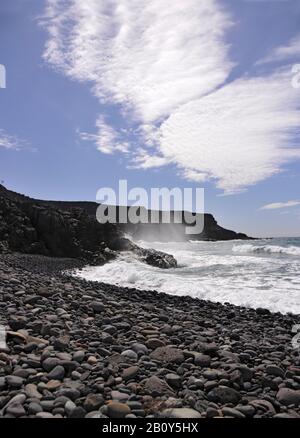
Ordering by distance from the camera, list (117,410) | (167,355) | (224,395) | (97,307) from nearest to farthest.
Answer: (117,410) → (224,395) → (167,355) → (97,307)

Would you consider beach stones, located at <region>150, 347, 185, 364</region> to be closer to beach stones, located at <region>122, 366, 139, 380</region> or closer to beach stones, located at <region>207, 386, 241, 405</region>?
beach stones, located at <region>122, 366, 139, 380</region>

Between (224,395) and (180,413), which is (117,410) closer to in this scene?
(180,413)

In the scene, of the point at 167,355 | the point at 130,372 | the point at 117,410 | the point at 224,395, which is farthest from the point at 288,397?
the point at 117,410

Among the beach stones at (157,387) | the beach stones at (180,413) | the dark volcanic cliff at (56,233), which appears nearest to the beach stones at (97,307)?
the beach stones at (157,387)

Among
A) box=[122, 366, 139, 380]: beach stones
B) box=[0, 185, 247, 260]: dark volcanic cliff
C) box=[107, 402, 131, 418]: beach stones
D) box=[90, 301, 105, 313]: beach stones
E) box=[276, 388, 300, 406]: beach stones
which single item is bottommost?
box=[276, 388, 300, 406]: beach stones

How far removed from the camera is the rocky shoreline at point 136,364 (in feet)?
11.2

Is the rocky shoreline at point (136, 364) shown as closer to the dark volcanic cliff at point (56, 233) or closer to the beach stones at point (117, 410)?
the beach stones at point (117, 410)

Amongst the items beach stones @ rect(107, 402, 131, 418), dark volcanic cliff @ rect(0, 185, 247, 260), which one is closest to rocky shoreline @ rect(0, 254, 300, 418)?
beach stones @ rect(107, 402, 131, 418)

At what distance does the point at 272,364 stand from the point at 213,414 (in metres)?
1.58

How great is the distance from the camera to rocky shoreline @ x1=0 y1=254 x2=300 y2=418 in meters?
3.41

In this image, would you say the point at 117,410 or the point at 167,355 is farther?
the point at 167,355

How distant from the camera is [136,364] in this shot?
4348 millimetres
